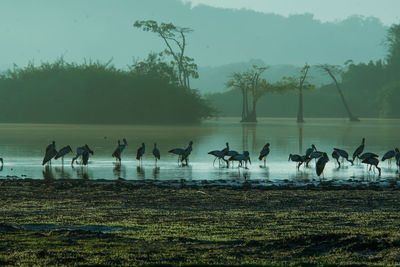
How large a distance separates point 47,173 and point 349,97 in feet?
366

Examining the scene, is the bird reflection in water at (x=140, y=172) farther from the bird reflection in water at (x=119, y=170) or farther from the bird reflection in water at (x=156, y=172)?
the bird reflection in water at (x=119, y=170)

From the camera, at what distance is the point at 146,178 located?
18.6 meters

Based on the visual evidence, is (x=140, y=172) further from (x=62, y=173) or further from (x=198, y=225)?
(x=198, y=225)

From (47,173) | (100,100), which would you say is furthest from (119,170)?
(100,100)

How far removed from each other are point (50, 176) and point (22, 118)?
216ft

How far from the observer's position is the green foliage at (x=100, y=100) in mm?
81562

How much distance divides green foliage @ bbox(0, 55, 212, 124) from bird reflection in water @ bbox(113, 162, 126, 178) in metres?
58.8

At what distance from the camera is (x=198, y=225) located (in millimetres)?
9977

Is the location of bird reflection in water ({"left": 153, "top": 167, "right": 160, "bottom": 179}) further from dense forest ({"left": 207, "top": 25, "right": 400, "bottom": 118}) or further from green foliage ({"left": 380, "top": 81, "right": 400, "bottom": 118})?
dense forest ({"left": 207, "top": 25, "right": 400, "bottom": 118})

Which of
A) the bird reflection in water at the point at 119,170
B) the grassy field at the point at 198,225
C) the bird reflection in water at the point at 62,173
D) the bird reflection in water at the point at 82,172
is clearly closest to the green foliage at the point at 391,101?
the bird reflection in water at the point at 119,170

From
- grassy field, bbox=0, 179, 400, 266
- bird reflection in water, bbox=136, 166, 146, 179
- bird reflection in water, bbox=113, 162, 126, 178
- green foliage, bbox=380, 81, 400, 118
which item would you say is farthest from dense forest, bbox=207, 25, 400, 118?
grassy field, bbox=0, 179, 400, 266

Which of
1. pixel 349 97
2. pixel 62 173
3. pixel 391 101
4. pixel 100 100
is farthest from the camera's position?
pixel 349 97

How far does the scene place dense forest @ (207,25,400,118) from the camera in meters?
125

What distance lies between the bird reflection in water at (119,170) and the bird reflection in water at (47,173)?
5.98 feet
